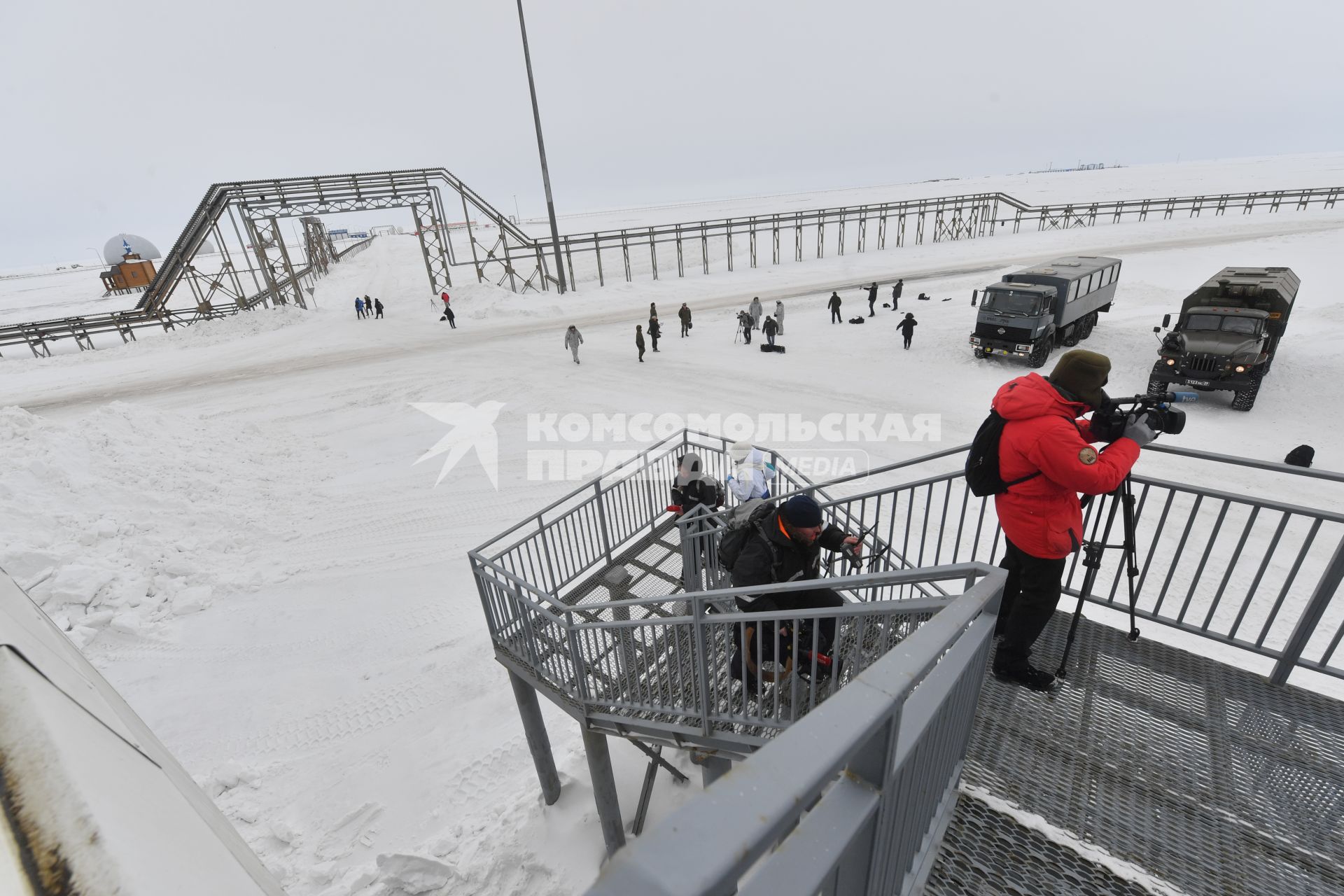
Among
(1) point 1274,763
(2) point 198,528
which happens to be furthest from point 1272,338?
(2) point 198,528

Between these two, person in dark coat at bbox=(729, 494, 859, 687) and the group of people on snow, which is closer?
person in dark coat at bbox=(729, 494, 859, 687)

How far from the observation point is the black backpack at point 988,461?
3088mm

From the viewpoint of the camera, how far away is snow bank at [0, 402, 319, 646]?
7762 mm

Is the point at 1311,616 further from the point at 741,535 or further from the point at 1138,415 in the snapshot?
the point at 741,535

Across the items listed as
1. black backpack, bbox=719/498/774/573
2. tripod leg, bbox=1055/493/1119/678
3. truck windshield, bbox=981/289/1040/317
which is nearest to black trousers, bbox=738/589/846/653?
black backpack, bbox=719/498/774/573

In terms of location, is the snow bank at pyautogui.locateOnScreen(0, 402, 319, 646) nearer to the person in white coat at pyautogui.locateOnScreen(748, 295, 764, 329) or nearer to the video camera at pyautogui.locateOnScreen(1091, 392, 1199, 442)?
the video camera at pyautogui.locateOnScreen(1091, 392, 1199, 442)

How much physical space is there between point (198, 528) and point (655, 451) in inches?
324

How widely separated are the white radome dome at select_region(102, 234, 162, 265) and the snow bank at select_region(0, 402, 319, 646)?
178 ft

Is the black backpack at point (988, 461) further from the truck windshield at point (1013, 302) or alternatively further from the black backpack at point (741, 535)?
the truck windshield at point (1013, 302)

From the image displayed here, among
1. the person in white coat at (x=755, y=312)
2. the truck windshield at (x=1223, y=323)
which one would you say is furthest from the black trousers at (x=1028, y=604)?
the person in white coat at (x=755, y=312)

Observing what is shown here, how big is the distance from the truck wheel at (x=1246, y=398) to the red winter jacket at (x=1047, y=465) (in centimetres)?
1395

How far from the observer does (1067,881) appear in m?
2.17

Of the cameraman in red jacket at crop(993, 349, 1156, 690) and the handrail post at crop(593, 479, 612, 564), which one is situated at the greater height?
the cameraman in red jacket at crop(993, 349, 1156, 690)

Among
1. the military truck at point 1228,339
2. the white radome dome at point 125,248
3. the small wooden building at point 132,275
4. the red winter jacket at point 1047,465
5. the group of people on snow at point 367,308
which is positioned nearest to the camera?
the red winter jacket at point 1047,465
